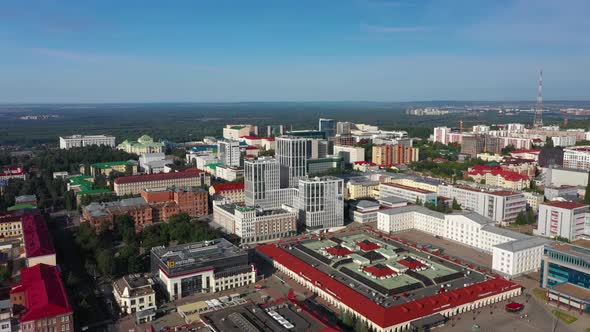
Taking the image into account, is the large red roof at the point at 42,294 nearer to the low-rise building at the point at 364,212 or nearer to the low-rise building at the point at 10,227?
the low-rise building at the point at 10,227

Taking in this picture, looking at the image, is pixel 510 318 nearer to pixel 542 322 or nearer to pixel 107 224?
pixel 542 322

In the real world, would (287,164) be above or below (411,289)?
above

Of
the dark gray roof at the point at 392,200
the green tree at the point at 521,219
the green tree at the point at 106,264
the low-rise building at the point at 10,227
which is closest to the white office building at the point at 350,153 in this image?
the dark gray roof at the point at 392,200

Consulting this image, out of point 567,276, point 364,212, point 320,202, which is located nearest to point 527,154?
point 364,212

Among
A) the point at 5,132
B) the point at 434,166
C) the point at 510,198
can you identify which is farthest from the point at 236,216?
the point at 5,132

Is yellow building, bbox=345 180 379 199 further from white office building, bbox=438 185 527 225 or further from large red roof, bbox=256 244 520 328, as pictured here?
large red roof, bbox=256 244 520 328

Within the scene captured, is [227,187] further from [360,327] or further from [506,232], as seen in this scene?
[360,327]

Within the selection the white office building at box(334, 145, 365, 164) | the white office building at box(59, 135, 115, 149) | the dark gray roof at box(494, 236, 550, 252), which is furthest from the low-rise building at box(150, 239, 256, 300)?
the white office building at box(59, 135, 115, 149)
